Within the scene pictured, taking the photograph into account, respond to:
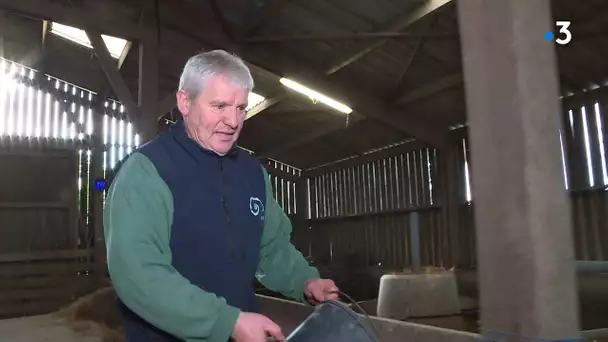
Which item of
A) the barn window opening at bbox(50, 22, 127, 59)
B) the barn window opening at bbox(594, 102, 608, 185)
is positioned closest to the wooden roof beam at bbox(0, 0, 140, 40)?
the barn window opening at bbox(50, 22, 127, 59)

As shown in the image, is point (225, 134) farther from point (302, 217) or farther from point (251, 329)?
point (302, 217)

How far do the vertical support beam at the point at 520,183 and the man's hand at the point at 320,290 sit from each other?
0.47 metres

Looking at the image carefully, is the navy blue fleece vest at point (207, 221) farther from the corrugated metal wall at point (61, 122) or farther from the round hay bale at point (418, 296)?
the corrugated metal wall at point (61, 122)

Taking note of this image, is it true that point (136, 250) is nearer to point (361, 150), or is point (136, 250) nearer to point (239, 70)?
point (239, 70)

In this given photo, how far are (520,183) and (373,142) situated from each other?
31.5 feet

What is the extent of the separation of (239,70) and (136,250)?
55 cm

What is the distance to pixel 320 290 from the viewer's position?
1789 mm

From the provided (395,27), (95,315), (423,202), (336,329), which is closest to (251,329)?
(336,329)

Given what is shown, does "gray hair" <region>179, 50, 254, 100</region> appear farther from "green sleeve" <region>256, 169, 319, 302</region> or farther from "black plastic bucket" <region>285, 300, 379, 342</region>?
"black plastic bucket" <region>285, 300, 379, 342</region>

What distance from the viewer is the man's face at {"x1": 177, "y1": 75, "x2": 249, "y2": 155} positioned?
5.19ft

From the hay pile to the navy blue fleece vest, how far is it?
13.5ft

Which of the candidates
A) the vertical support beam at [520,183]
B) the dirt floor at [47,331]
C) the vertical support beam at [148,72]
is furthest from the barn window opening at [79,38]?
the vertical support beam at [520,183]

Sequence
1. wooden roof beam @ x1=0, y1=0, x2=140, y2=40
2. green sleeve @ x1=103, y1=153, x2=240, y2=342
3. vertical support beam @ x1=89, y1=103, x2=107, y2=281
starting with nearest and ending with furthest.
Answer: green sleeve @ x1=103, y1=153, x2=240, y2=342, wooden roof beam @ x1=0, y1=0, x2=140, y2=40, vertical support beam @ x1=89, y1=103, x2=107, y2=281

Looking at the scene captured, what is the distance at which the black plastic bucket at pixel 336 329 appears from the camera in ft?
4.80
